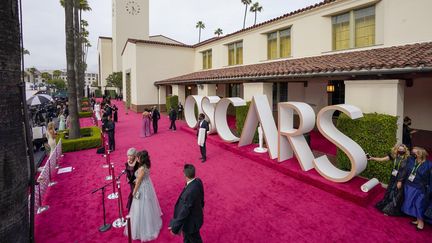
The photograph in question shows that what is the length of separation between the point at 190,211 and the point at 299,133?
5.09 metres

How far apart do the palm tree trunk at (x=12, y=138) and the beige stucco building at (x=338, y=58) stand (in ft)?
27.3

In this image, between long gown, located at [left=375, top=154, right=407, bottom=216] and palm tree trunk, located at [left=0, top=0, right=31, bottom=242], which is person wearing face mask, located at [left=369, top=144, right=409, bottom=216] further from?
palm tree trunk, located at [left=0, top=0, right=31, bottom=242]

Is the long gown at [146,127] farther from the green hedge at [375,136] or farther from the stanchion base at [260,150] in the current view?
the green hedge at [375,136]

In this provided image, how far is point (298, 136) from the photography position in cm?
795

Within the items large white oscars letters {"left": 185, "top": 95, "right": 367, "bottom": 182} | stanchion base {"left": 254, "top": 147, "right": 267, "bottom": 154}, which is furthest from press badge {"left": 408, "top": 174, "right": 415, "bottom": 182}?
stanchion base {"left": 254, "top": 147, "right": 267, "bottom": 154}

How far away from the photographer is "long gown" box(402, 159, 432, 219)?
4.99 meters

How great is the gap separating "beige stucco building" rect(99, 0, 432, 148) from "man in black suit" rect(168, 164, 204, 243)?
643 cm

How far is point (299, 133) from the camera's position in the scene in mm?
7641

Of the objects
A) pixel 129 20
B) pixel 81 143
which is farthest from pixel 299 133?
pixel 129 20

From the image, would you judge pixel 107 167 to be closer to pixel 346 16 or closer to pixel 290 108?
pixel 290 108

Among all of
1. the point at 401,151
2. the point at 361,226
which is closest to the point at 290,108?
the point at 401,151

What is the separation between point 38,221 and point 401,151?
28.5 ft

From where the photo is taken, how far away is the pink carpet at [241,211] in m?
4.81

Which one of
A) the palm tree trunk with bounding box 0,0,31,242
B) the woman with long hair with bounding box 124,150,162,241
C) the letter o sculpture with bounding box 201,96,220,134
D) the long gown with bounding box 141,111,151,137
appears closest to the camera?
the palm tree trunk with bounding box 0,0,31,242
